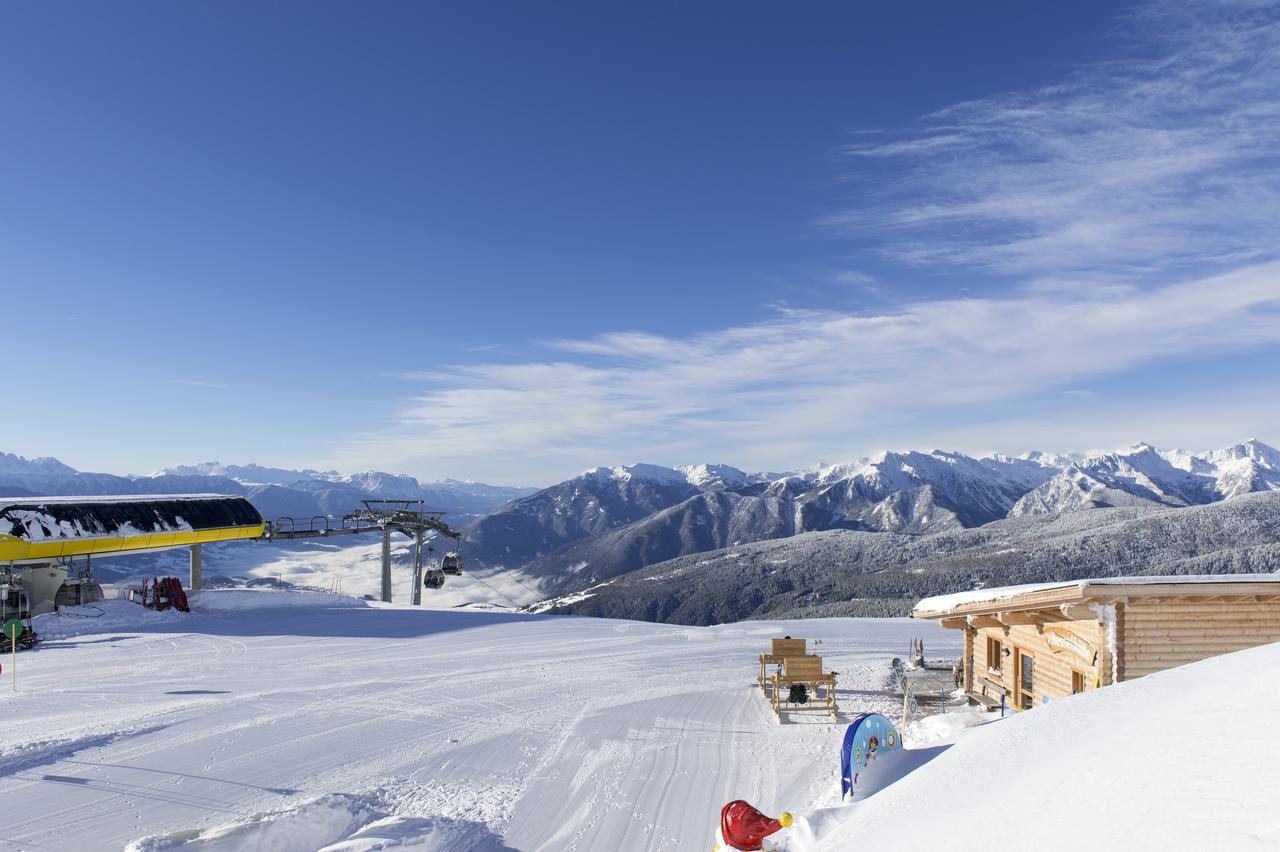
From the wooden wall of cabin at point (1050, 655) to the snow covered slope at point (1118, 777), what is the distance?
306cm

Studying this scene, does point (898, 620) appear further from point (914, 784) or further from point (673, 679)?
point (914, 784)

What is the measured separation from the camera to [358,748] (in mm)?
12820

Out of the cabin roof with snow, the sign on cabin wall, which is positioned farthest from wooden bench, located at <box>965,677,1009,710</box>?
the cabin roof with snow

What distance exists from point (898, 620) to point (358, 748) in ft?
80.0

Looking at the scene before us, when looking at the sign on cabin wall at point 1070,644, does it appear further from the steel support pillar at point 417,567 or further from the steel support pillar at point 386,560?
the steel support pillar at point 386,560

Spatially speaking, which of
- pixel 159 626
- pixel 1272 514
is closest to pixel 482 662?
pixel 159 626

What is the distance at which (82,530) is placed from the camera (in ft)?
86.0

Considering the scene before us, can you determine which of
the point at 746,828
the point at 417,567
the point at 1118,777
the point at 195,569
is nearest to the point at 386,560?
the point at 417,567

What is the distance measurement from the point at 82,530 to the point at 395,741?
68.8 ft

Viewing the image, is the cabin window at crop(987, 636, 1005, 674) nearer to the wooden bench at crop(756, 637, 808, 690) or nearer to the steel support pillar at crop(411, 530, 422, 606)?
the wooden bench at crop(756, 637, 808, 690)

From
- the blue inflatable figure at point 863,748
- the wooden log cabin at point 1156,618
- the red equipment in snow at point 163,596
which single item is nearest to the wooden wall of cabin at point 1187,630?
the wooden log cabin at point 1156,618

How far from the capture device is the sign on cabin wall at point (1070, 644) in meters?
12.6

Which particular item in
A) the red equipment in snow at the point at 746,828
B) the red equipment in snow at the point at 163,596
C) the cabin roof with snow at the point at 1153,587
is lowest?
the red equipment in snow at the point at 163,596

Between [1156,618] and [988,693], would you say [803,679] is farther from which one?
[1156,618]
